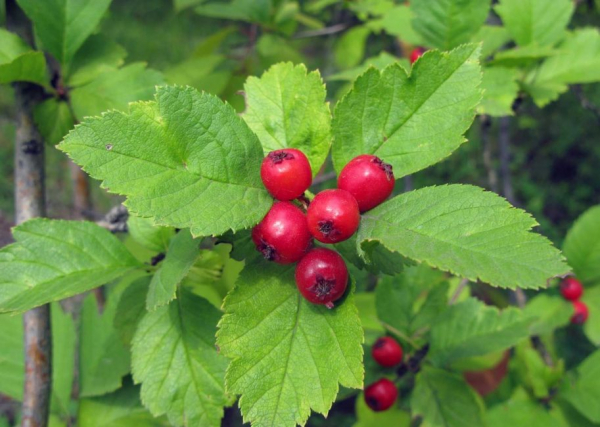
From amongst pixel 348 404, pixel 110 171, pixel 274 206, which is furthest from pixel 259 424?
pixel 348 404

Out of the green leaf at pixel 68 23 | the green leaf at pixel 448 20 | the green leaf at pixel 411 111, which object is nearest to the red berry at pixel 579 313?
the green leaf at pixel 448 20

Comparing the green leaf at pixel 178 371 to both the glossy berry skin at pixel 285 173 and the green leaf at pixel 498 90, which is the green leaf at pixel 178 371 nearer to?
the glossy berry skin at pixel 285 173

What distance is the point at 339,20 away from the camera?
4.33 metres

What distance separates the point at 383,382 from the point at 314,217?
51.1 inches

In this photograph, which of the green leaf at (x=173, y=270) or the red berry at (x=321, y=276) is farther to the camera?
the green leaf at (x=173, y=270)

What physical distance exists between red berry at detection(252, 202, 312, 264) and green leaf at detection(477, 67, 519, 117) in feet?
4.09

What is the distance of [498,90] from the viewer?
86.9 inches

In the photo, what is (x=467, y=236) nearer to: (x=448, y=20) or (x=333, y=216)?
(x=333, y=216)

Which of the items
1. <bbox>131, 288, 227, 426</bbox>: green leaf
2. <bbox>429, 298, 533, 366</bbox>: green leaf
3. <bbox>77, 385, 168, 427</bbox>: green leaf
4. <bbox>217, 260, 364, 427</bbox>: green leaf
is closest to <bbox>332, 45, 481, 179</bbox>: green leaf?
<bbox>217, 260, 364, 427</bbox>: green leaf

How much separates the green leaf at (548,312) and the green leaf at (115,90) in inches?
85.2

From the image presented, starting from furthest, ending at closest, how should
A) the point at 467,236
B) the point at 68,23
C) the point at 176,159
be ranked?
the point at 68,23 → the point at 176,159 → the point at 467,236

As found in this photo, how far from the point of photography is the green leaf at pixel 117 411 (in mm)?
2121

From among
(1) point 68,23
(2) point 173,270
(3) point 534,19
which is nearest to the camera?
(2) point 173,270

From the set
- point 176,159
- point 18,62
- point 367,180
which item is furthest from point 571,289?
point 18,62
